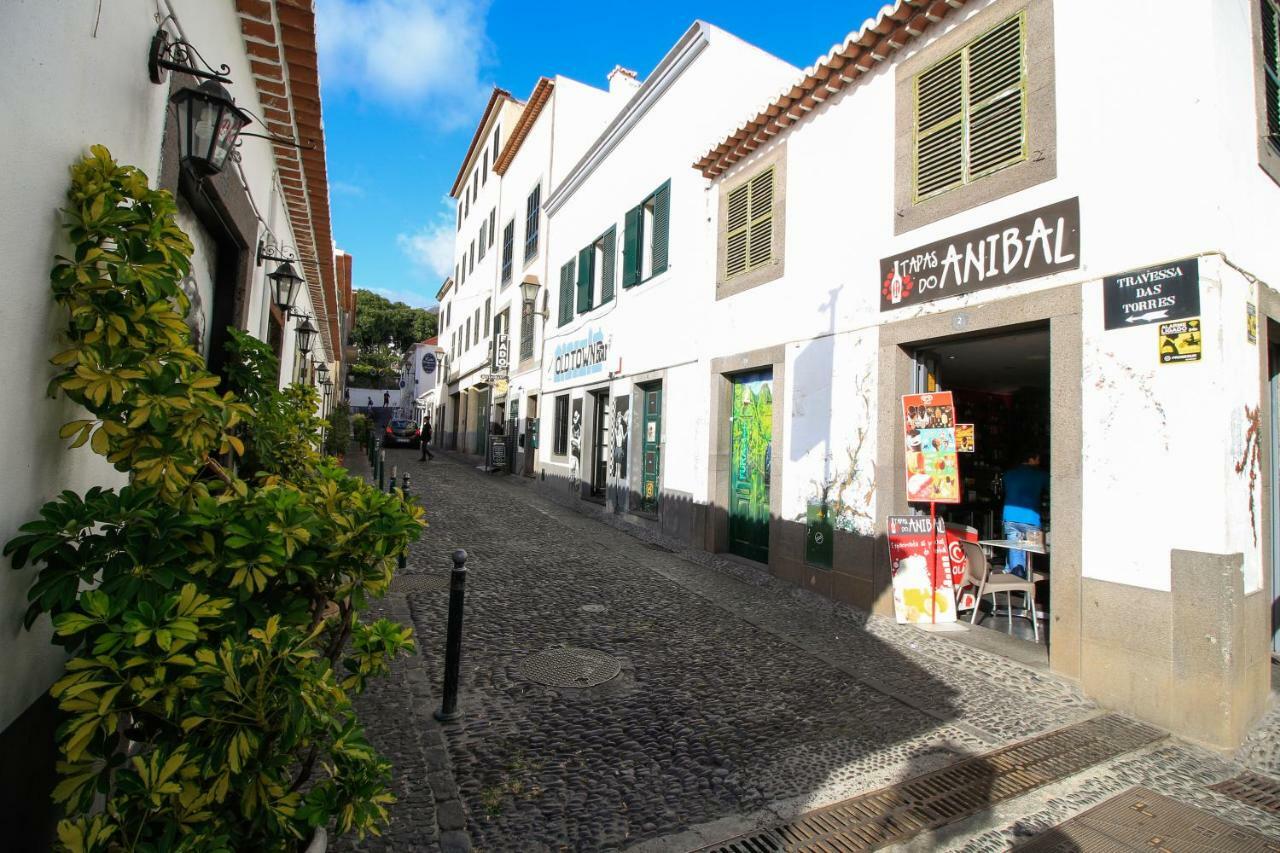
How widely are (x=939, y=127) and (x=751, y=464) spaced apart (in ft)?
15.2

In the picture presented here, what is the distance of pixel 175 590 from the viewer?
191 cm

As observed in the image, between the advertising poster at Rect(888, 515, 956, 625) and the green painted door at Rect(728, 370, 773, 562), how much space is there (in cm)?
245

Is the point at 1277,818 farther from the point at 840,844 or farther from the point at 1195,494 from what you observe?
the point at 840,844

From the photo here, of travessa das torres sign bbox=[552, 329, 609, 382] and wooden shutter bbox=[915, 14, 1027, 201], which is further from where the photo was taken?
travessa das torres sign bbox=[552, 329, 609, 382]

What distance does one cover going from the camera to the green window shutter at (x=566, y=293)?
15.8 meters

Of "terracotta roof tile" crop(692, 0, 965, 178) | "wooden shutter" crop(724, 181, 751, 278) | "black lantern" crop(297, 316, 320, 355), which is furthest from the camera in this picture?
"black lantern" crop(297, 316, 320, 355)

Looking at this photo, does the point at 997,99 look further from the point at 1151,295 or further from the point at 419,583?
the point at 419,583

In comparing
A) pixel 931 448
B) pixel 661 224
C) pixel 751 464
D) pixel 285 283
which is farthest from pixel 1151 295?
pixel 661 224

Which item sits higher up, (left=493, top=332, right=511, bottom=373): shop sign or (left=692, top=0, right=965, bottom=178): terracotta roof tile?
(left=692, top=0, right=965, bottom=178): terracotta roof tile

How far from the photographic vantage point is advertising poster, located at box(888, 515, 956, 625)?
6141 millimetres

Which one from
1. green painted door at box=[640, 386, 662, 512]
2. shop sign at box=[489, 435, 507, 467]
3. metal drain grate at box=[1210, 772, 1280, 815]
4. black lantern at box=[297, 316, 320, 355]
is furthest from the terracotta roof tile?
shop sign at box=[489, 435, 507, 467]

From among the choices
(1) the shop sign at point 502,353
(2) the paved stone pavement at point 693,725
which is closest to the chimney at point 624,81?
(1) the shop sign at point 502,353

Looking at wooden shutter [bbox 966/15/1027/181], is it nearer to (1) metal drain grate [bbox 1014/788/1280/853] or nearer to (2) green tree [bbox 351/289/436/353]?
(1) metal drain grate [bbox 1014/788/1280/853]

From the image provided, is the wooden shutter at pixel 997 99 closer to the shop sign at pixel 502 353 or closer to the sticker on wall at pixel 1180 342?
the sticker on wall at pixel 1180 342
